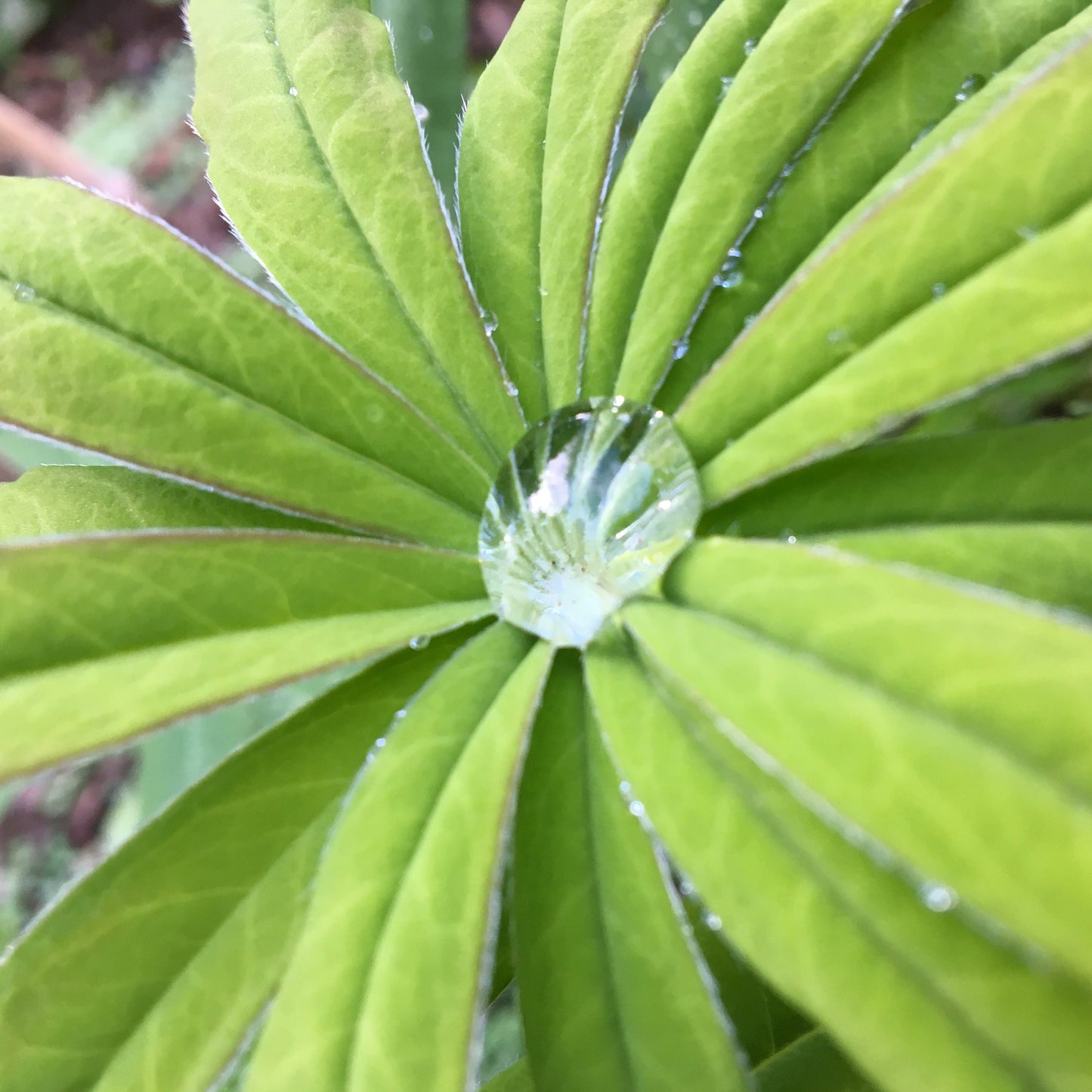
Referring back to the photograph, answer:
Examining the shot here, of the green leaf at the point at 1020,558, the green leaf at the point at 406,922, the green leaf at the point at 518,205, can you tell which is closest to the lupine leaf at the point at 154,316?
the green leaf at the point at 518,205

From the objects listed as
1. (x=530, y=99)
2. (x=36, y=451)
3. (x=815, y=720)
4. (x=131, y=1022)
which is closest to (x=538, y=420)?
(x=530, y=99)

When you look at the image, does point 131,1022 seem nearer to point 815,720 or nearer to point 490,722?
point 490,722

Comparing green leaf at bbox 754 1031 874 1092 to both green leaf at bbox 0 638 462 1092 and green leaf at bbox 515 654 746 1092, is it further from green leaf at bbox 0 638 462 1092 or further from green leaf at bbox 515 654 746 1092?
green leaf at bbox 0 638 462 1092

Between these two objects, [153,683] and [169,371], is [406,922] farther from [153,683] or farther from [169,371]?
[169,371]

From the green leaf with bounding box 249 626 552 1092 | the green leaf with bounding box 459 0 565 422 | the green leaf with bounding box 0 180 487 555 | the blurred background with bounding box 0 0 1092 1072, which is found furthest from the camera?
the blurred background with bounding box 0 0 1092 1072

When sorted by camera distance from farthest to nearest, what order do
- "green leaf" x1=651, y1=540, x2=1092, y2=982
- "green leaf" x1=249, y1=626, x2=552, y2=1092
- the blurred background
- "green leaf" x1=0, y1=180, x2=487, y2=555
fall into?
the blurred background → "green leaf" x1=0, y1=180, x2=487, y2=555 → "green leaf" x1=249, y1=626, x2=552, y2=1092 → "green leaf" x1=651, y1=540, x2=1092, y2=982

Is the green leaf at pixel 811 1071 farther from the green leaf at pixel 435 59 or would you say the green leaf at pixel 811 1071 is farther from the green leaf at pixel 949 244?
the green leaf at pixel 435 59

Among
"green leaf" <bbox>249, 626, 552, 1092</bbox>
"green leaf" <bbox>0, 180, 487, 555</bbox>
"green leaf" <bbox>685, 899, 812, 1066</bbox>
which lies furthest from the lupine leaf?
"green leaf" <bbox>685, 899, 812, 1066</bbox>

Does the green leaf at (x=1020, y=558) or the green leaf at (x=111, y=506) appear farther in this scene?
the green leaf at (x=111, y=506)
